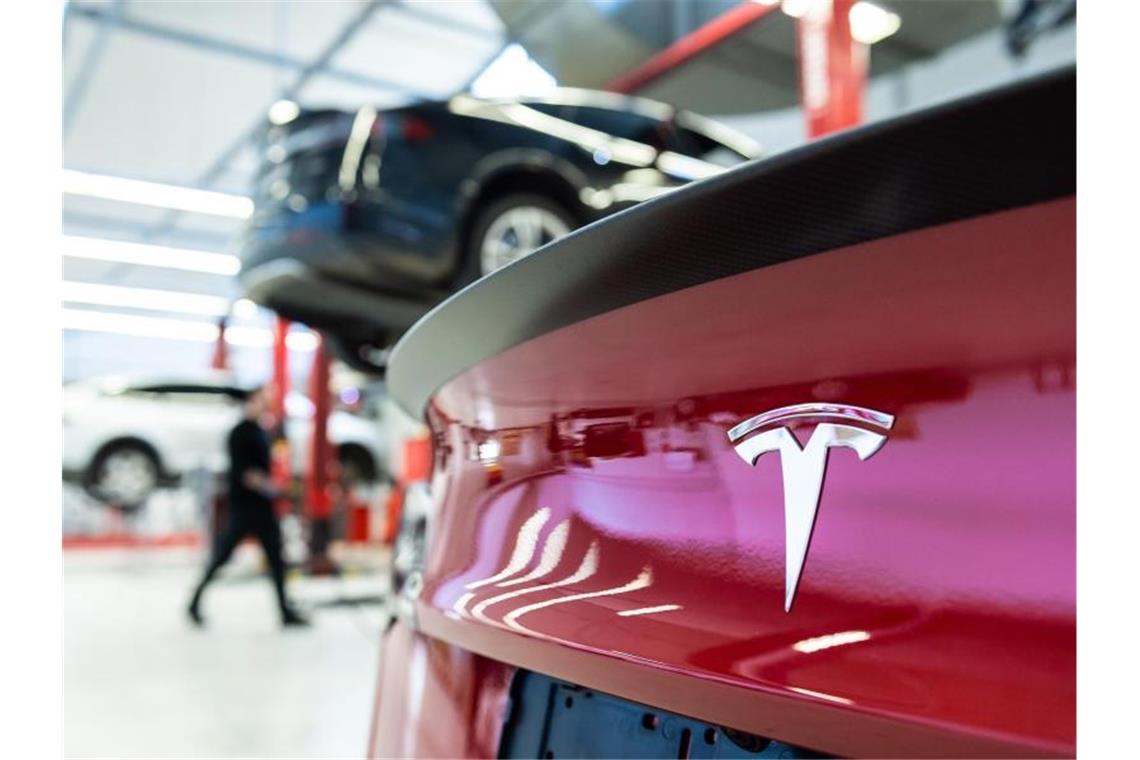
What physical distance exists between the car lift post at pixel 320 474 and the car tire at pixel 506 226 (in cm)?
354

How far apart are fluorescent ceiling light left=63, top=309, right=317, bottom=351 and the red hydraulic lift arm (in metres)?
10.1

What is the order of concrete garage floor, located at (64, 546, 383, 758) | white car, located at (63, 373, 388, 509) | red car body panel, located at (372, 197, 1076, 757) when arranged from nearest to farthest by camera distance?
red car body panel, located at (372, 197, 1076, 757), concrete garage floor, located at (64, 546, 383, 758), white car, located at (63, 373, 388, 509)

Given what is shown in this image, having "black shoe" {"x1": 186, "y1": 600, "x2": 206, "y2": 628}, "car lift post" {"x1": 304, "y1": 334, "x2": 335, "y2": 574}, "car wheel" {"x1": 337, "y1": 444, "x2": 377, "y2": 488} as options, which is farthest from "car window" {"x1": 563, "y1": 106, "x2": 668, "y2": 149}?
"car wheel" {"x1": 337, "y1": 444, "x2": 377, "y2": 488}

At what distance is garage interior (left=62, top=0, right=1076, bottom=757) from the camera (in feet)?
12.0

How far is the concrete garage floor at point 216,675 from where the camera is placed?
2.62 metres

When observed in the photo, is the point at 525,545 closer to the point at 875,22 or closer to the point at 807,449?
the point at 807,449

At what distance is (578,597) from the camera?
26.2 inches

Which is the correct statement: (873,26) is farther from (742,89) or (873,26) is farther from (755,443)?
(755,443)

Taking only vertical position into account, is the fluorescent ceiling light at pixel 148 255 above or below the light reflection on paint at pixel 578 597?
above

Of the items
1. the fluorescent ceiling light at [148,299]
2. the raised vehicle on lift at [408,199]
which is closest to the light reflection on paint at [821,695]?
the raised vehicle on lift at [408,199]

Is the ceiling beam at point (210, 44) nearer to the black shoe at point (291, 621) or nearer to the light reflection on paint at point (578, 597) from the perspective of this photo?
the black shoe at point (291, 621)

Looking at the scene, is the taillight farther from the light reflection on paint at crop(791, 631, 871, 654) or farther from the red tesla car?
the light reflection on paint at crop(791, 631, 871, 654)

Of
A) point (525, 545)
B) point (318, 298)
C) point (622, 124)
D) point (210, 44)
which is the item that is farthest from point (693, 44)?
point (525, 545)
